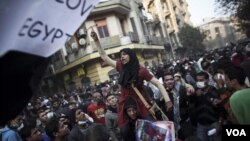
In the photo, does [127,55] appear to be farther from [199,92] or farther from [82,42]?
[82,42]

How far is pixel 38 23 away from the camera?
55.3 inches

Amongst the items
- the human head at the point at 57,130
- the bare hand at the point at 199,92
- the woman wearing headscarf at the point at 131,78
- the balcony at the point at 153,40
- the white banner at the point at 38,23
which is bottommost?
the bare hand at the point at 199,92

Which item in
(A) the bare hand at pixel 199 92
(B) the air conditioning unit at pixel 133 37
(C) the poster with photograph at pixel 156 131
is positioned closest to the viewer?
(C) the poster with photograph at pixel 156 131

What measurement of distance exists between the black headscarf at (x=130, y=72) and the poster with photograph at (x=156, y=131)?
0.91 metres

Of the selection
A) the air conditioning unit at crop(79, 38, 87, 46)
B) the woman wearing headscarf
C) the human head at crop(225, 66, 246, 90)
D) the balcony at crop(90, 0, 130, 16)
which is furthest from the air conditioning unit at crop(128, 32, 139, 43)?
the human head at crop(225, 66, 246, 90)

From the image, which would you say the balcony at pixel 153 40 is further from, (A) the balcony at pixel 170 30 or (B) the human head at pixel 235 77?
(B) the human head at pixel 235 77

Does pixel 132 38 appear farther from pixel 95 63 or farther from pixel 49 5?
pixel 49 5

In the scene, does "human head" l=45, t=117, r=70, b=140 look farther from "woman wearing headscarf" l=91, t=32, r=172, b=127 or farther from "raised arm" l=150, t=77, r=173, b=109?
"raised arm" l=150, t=77, r=173, b=109

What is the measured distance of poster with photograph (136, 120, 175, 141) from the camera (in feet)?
10.4

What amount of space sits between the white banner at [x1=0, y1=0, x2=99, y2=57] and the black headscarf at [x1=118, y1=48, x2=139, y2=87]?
9.72 feet

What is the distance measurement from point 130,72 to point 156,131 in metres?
1.30

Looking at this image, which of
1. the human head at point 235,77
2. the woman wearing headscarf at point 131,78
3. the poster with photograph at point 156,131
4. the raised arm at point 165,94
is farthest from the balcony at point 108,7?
the poster with photograph at point 156,131

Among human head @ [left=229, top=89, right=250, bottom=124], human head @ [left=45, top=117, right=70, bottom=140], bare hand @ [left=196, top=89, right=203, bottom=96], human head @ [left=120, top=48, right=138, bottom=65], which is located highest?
human head @ [left=120, top=48, right=138, bottom=65]

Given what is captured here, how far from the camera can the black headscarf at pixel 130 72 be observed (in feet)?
14.6
